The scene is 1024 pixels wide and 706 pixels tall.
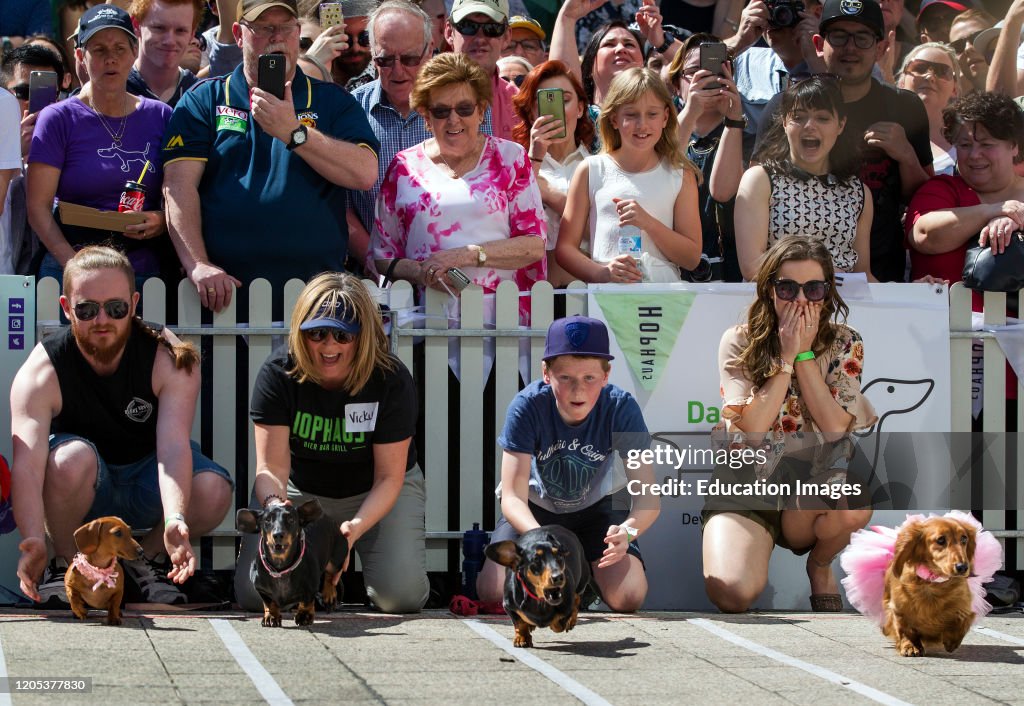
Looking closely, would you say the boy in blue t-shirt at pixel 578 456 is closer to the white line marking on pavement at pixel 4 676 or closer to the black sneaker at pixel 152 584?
the black sneaker at pixel 152 584

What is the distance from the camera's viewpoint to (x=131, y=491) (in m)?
6.27

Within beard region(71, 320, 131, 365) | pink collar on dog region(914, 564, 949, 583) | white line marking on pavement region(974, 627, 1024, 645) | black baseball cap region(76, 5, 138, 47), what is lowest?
white line marking on pavement region(974, 627, 1024, 645)

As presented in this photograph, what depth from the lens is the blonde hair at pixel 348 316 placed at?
6031 millimetres

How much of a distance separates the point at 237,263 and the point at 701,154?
2654 millimetres

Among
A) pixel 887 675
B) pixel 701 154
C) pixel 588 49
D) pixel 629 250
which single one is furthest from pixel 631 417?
pixel 588 49

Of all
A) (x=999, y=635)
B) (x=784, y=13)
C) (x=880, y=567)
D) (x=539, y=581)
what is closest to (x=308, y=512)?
(x=539, y=581)

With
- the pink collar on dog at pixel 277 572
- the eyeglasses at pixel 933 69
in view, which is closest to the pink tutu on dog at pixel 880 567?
the pink collar on dog at pixel 277 572

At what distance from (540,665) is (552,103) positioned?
11.5 ft

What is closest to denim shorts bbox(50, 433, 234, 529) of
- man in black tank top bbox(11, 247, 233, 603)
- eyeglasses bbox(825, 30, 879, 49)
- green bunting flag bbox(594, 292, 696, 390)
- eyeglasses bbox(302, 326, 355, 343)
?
man in black tank top bbox(11, 247, 233, 603)

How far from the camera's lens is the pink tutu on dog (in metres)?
5.50

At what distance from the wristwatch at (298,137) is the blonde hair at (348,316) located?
882 mm

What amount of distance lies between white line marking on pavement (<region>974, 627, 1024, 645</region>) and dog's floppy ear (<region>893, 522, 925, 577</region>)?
0.68 m

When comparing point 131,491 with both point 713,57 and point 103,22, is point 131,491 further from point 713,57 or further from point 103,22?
point 713,57

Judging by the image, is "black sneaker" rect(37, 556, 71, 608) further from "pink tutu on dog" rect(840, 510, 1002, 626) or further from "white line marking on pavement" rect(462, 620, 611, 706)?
"pink tutu on dog" rect(840, 510, 1002, 626)
